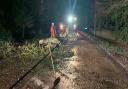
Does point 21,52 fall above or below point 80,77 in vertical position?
above

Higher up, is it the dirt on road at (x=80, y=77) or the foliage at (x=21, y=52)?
the foliage at (x=21, y=52)

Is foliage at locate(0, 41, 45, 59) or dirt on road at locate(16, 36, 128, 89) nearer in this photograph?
dirt on road at locate(16, 36, 128, 89)

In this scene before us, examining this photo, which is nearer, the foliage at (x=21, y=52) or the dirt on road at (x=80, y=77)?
the dirt on road at (x=80, y=77)

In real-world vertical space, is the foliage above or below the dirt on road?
above

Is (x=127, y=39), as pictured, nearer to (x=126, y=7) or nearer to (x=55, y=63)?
(x=126, y=7)

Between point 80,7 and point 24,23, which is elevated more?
point 80,7

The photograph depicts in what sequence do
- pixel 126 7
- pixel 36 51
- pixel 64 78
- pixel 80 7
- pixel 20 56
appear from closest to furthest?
pixel 64 78 < pixel 20 56 < pixel 36 51 < pixel 126 7 < pixel 80 7

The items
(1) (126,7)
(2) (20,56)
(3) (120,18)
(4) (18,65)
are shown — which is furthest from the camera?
(3) (120,18)

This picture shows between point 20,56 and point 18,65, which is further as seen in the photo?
point 20,56

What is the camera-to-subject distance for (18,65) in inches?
508

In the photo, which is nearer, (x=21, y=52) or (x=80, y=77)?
(x=80, y=77)

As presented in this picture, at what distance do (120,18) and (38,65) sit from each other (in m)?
11.2

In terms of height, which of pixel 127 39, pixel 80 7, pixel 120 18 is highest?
pixel 80 7

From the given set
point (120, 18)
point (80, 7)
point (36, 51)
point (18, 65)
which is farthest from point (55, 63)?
point (80, 7)
